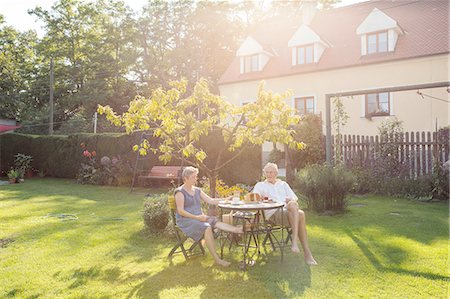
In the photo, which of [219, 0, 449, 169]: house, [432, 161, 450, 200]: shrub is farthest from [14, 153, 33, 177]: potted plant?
[432, 161, 450, 200]: shrub

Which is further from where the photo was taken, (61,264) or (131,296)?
(61,264)

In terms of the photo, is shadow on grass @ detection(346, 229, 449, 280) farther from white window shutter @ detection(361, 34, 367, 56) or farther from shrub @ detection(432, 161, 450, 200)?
white window shutter @ detection(361, 34, 367, 56)

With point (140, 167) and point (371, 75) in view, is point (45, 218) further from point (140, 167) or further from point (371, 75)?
point (371, 75)

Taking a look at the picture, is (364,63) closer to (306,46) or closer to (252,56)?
(306,46)

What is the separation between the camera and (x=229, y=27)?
3478 centimetres

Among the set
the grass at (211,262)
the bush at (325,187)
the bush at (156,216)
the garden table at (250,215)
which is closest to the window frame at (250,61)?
the bush at (325,187)

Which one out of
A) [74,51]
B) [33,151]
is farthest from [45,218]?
[74,51]

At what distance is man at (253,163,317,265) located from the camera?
19.0 ft

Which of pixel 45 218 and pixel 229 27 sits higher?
pixel 229 27

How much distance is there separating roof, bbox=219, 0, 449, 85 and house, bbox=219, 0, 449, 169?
0.15 ft

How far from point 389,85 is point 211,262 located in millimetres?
16685

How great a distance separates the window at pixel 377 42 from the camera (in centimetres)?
2011

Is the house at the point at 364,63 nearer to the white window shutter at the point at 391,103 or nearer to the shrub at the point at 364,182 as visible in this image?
the white window shutter at the point at 391,103

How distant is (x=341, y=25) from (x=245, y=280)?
2182 centimetres
